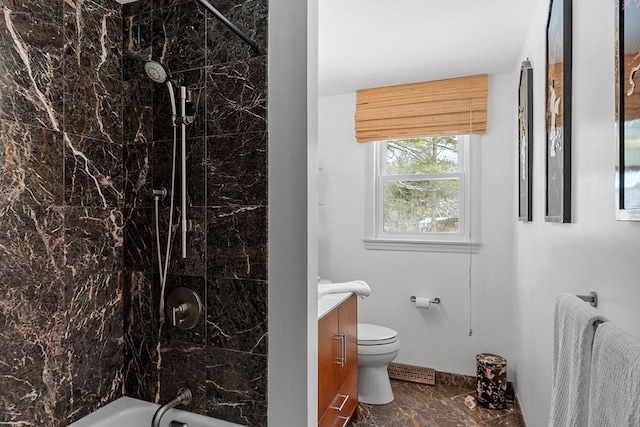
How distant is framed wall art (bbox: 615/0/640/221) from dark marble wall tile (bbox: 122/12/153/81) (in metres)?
1.68

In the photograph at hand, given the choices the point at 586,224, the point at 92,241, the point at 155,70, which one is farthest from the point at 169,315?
the point at 586,224

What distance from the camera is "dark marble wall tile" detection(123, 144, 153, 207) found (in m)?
1.72

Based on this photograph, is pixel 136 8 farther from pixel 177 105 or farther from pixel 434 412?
pixel 434 412

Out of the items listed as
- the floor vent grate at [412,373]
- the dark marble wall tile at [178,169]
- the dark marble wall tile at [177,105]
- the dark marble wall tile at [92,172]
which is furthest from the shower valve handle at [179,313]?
the floor vent grate at [412,373]

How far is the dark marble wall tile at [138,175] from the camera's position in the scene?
1721 mm

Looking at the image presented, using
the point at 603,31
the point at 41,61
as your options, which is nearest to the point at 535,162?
the point at 603,31

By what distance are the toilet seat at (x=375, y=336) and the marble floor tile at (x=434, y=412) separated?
18.8 inches

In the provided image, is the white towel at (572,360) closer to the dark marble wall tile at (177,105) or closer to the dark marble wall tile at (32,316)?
the dark marble wall tile at (177,105)

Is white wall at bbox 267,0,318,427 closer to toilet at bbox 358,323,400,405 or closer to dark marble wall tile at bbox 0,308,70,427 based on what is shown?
dark marble wall tile at bbox 0,308,70,427

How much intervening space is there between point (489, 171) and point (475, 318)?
3.96 feet

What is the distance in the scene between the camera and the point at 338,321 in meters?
2.26

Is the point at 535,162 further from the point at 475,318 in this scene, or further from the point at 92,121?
the point at 92,121

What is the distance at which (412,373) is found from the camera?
3.31 meters

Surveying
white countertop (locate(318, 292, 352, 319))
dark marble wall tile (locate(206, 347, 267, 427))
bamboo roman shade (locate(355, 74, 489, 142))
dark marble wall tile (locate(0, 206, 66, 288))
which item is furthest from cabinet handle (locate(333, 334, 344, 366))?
bamboo roman shade (locate(355, 74, 489, 142))
